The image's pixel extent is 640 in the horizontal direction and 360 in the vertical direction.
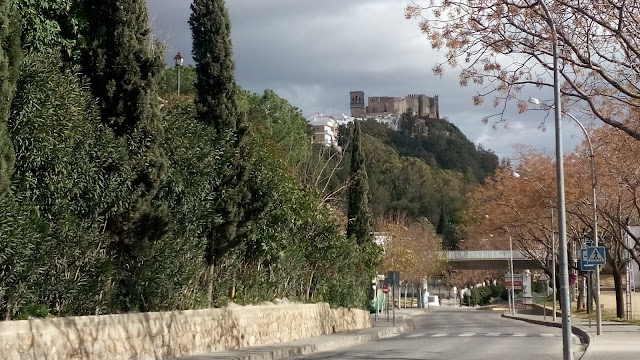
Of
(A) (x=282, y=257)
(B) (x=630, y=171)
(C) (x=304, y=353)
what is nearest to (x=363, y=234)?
(B) (x=630, y=171)

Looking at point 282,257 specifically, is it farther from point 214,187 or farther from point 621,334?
point 621,334

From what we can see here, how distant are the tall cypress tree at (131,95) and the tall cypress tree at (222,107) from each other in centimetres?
462

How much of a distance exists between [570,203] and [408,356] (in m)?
25.3

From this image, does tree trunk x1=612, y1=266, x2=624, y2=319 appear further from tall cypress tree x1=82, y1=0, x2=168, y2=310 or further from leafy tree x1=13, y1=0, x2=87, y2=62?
leafy tree x1=13, y1=0, x2=87, y2=62

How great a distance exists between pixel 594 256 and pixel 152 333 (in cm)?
1473

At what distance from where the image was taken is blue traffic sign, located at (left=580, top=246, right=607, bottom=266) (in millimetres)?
25422

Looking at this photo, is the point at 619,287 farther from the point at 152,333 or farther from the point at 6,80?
the point at 6,80

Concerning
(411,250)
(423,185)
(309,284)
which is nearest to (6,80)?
(309,284)

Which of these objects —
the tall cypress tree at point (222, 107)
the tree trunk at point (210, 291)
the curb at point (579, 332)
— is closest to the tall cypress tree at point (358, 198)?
the curb at point (579, 332)

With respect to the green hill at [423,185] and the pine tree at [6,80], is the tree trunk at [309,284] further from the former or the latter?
the green hill at [423,185]

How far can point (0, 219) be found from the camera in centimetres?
1233

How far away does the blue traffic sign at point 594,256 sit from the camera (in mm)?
25422

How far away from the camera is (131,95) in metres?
17.3

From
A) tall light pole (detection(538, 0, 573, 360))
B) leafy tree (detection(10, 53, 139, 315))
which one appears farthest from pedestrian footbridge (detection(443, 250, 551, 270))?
leafy tree (detection(10, 53, 139, 315))
